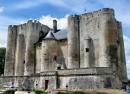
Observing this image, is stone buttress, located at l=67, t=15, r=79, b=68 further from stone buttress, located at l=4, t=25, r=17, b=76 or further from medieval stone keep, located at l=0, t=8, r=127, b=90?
stone buttress, located at l=4, t=25, r=17, b=76

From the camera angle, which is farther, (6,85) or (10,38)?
(10,38)

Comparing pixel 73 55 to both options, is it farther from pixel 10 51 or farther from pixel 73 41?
pixel 10 51

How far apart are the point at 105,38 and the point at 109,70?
5.37 metres

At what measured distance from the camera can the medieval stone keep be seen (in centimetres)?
3062

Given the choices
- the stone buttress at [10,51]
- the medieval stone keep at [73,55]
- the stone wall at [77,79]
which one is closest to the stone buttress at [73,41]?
the medieval stone keep at [73,55]

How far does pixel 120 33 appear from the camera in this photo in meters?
38.0

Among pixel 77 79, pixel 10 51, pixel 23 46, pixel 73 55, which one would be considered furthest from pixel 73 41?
pixel 10 51

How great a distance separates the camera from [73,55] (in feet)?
118

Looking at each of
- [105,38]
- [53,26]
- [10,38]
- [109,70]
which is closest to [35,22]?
[53,26]

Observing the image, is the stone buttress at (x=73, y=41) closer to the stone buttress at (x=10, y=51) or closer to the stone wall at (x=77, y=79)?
the stone wall at (x=77, y=79)

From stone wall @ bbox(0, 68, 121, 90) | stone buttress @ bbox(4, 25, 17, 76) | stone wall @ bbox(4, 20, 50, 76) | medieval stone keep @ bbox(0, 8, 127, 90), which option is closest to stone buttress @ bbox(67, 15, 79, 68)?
medieval stone keep @ bbox(0, 8, 127, 90)

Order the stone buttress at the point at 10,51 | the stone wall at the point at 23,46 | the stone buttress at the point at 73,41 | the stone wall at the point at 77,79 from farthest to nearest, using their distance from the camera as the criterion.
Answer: the stone buttress at the point at 10,51 → the stone wall at the point at 23,46 → the stone buttress at the point at 73,41 → the stone wall at the point at 77,79

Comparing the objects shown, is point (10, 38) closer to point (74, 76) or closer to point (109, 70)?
point (74, 76)

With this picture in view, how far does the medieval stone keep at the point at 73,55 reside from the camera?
100 feet
